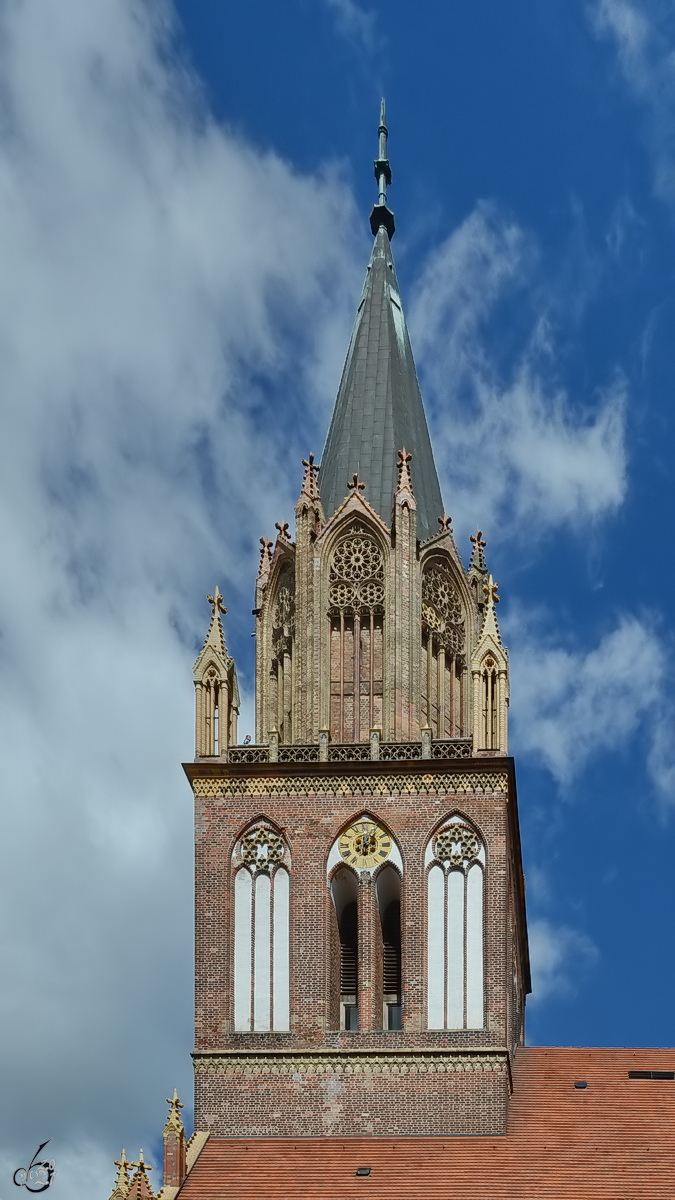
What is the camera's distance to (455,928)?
5181 cm

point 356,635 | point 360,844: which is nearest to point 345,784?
point 360,844

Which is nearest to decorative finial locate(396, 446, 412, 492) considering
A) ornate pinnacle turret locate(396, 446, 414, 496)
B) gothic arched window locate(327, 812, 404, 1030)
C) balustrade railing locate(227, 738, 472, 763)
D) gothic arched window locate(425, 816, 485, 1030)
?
ornate pinnacle turret locate(396, 446, 414, 496)

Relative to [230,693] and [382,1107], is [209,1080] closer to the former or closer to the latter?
[382,1107]

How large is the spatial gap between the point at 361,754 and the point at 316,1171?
27.7ft

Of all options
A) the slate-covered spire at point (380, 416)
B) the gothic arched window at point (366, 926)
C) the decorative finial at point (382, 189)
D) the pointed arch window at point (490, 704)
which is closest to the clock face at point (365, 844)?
the gothic arched window at point (366, 926)

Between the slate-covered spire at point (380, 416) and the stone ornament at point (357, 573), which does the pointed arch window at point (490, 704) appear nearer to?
the stone ornament at point (357, 573)

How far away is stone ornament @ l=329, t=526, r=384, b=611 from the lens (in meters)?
55.5

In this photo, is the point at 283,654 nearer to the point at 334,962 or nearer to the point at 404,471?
the point at 404,471

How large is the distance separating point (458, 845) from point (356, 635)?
5.37m

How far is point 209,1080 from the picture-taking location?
5122 centimetres

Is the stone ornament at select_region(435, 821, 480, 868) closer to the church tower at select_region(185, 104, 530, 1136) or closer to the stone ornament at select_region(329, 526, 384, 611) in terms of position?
the church tower at select_region(185, 104, 530, 1136)

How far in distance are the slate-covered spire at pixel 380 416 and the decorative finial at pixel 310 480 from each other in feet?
1.44

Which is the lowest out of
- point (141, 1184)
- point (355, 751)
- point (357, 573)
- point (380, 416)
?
point (141, 1184)

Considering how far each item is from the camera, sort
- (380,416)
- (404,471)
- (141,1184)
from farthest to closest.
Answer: (380,416) → (404,471) → (141,1184)
